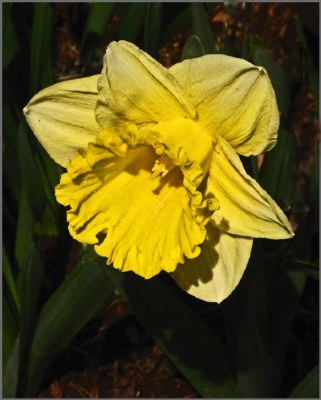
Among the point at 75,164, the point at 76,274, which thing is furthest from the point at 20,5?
the point at 75,164

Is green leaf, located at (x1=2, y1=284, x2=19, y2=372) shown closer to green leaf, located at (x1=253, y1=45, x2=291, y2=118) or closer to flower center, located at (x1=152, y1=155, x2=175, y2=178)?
flower center, located at (x1=152, y1=155, x2=175, y2=178)

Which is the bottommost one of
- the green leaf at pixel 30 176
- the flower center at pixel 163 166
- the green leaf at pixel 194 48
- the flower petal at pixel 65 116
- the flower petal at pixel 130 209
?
the green leaf at pixel 30 176

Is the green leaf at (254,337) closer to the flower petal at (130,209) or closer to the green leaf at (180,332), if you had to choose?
the green leaf at (180,332)

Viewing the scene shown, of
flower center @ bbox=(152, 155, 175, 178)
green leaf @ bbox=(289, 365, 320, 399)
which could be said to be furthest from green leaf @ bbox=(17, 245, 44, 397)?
A: green leaf @ bbox=(289, 365, 320, 399)

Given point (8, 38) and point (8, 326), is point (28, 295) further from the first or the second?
point (8, 38)

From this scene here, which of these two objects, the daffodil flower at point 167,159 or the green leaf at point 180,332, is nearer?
the daffodil flower at point 167,159

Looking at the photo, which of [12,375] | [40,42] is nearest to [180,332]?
[12,375]

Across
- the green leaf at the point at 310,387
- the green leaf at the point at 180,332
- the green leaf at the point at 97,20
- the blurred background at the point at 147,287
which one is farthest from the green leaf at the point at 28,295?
the green leaf at the point at 97,20
